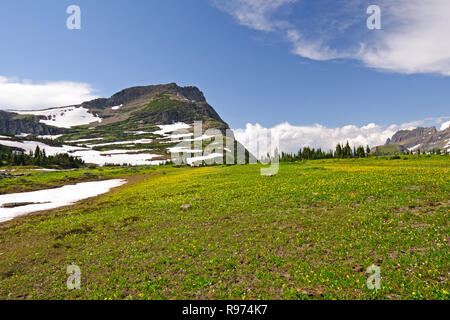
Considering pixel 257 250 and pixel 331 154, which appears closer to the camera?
pixel 257 250

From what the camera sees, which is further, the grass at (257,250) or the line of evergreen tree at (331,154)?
the line of evergreen tree at (331,154)

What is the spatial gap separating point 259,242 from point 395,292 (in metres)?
7.75

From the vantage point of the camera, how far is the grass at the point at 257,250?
402 inches

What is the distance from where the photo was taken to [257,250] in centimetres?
1387

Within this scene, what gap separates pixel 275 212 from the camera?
813 inches

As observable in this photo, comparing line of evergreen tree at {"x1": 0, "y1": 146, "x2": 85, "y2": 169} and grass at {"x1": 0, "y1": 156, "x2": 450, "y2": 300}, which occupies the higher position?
line of evergreen tree at {"x1": 0, "y1": 146, "x2": 85, "y2": 169}

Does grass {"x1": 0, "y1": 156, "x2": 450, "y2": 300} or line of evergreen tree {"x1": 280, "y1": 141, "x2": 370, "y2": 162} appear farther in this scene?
line of evergreen tree {"x1": 280, "y1": 141, "x2": 370, "y2": 162}

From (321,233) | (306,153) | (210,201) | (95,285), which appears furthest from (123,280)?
(306,153)

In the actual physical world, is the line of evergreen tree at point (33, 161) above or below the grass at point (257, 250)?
above

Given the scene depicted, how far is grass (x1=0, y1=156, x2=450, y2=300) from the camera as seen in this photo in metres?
10.2

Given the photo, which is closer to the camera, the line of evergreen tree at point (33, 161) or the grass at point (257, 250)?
the grass at point (257, 250)

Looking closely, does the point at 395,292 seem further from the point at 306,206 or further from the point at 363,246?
the point at 306,206

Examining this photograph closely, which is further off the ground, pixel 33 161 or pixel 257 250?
pixel 33 161

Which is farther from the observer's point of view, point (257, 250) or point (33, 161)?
point (33, 161)
